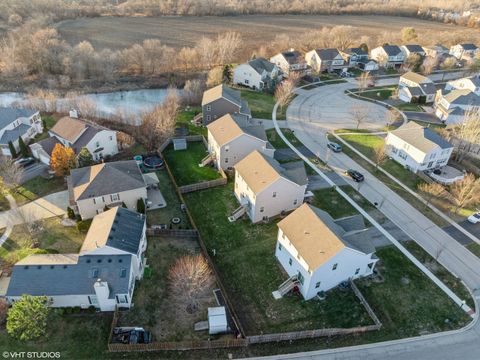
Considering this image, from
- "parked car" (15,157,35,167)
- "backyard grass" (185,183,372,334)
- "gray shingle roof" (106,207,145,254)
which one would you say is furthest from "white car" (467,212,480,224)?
"parked car" (15,157,35,167)

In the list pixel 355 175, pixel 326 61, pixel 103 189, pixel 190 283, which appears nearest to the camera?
pixel 190 283

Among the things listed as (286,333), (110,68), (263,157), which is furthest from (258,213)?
(110,68)

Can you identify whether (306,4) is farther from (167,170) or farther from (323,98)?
(167,170)

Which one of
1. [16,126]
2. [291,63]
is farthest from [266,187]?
[291,63]

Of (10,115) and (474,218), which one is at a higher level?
(10,115)

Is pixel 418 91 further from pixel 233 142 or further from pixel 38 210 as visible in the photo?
pixel 38 210

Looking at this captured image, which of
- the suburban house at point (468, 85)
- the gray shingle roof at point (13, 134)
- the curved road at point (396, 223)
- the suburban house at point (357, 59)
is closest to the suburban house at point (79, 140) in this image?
the gray shingle roof at point (13, 134)

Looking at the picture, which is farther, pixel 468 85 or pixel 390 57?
pixel 390 57

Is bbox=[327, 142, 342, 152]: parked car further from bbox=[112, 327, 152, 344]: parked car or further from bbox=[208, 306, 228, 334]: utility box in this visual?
bbox=[112, 327, 152, 344]: parked car
